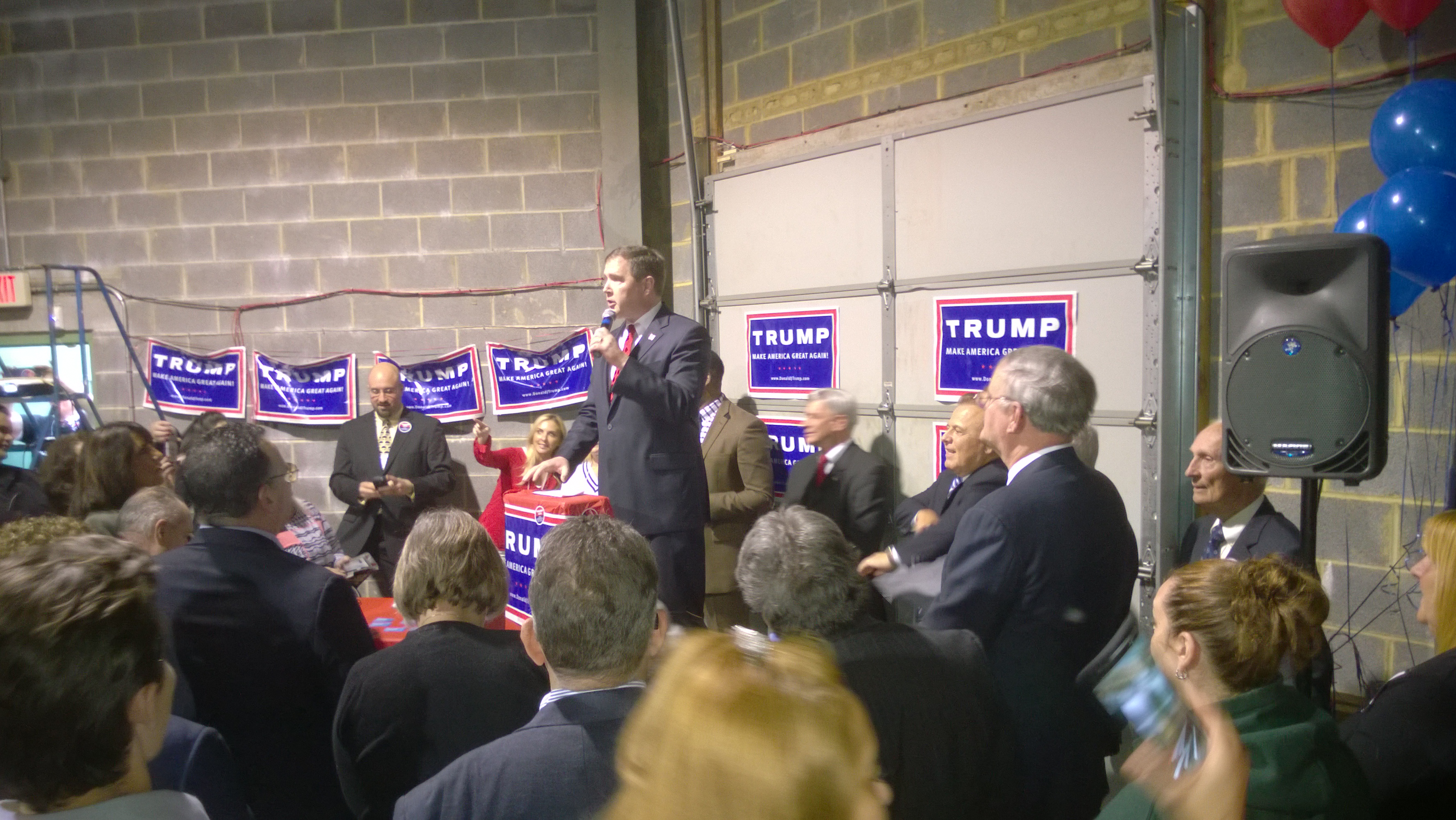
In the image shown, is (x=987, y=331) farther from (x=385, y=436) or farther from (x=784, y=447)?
(x=385, y=436)

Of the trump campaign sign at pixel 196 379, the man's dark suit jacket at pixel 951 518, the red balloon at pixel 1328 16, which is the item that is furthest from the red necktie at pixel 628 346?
the trump campaign sign at pixel 196 379

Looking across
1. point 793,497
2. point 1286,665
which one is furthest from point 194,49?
point 1286,665

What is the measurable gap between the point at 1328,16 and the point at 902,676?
2.35 m

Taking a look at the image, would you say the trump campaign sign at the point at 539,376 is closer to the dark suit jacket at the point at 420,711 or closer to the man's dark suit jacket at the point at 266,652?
the man's dark suit jacket at the point at 266,652

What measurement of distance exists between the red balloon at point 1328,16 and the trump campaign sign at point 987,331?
3.46 ft

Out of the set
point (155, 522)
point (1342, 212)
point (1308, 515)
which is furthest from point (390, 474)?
point (1342, 212)

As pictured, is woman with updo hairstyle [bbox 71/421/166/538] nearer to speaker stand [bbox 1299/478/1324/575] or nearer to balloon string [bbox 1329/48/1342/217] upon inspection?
speaker stand [bbox 1299/478/1324/575]

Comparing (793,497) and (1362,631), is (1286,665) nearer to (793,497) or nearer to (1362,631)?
(1362,631)

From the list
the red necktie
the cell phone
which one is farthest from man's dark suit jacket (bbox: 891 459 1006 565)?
the cell phone

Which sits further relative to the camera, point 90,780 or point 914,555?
point 914,555

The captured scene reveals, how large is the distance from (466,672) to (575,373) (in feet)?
11.6

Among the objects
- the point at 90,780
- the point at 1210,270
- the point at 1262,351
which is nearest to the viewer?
the point at 90,780

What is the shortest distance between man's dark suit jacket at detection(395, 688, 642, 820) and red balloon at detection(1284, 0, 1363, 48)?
275 centimetres

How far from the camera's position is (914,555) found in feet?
9.80
